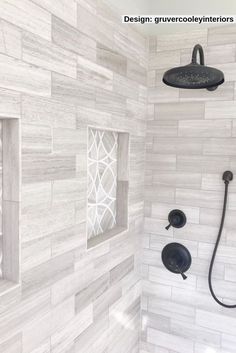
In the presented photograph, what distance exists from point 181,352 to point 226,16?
7.21 ft

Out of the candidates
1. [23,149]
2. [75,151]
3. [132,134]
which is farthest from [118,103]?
[23,149]

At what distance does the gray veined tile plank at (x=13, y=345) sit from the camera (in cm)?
116

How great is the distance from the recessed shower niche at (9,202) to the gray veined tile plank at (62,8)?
480 mm

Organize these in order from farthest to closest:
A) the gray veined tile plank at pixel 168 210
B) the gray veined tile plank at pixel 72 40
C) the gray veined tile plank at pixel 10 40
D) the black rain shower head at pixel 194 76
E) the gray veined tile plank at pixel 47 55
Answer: the gray veined tile plank at pixel 168 210
the black rain shower head at pixel 194 76
the gray veined tile plank at pixel 72 40
the gray veined tile plank at pixel 47 55
the gray veined tile plank at pixel 10 40

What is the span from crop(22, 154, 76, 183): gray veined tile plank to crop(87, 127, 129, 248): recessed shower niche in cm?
28

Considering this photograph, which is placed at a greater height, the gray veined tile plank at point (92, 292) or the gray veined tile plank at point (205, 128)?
the gray veined tile plank at point (205, 128)

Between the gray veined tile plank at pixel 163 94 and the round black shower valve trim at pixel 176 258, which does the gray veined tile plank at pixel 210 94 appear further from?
the round black shower valve trim at pixel 176 258

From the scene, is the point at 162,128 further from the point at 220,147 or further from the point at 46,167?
the point at 46,167

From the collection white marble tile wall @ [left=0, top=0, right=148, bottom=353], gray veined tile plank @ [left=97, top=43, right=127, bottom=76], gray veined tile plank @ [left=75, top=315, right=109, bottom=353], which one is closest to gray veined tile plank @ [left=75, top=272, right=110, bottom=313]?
white marble tile wall @ [left=0, top=0, right=148, bottom=353]

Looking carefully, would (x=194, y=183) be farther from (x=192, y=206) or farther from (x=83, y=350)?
(x=83, y=350)

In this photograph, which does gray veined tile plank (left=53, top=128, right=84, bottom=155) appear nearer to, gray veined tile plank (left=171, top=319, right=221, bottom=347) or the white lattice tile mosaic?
the white lattice tile mosaic

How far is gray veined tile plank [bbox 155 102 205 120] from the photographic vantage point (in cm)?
204

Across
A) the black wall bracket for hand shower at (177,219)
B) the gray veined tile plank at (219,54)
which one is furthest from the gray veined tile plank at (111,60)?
the black wall bracket for hand shower at (177,219)

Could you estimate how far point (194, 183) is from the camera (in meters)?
2.07
